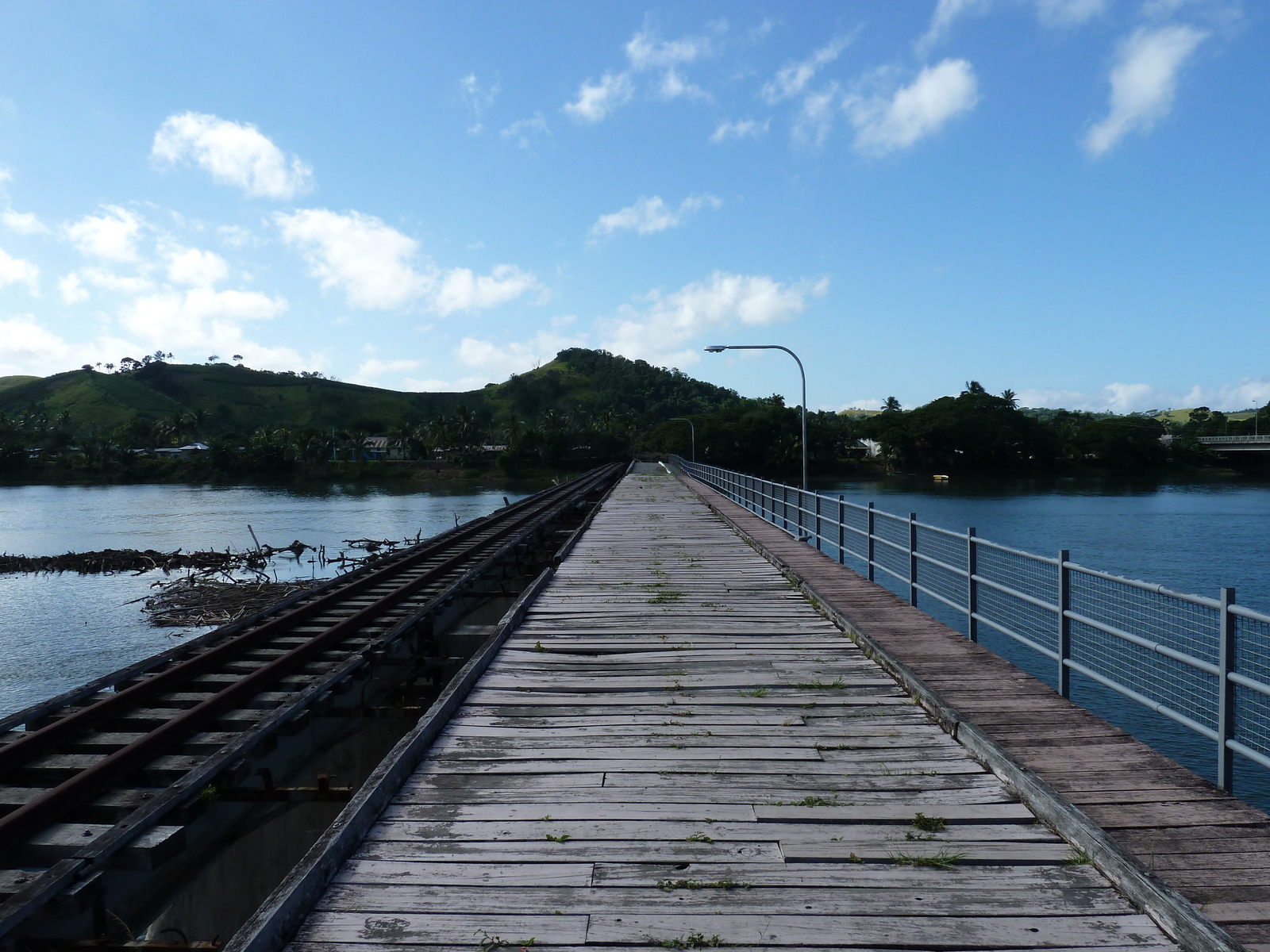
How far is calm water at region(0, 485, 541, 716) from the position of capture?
15.2 meters

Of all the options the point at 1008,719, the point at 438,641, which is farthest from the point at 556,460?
the point at 1008,719

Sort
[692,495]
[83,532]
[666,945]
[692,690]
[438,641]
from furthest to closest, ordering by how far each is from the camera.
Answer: [83,532] → [692,495] → [438,641] → [692,690] → [666,945]

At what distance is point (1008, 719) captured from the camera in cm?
489

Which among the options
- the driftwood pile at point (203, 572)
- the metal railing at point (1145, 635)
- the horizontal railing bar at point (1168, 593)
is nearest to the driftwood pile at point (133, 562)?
the driftwood pile at point (203, 572)

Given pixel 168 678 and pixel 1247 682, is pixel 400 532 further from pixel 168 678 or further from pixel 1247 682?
pixel 1247 682

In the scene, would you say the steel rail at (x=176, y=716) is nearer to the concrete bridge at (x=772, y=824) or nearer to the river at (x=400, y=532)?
the concrete bridge at (x=772, y=824)

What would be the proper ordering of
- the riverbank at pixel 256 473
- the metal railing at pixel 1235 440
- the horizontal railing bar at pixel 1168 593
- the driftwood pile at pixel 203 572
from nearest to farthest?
the horizontal railing bar at pixel 1168 593 < the driftwood pile at pixel 203 572 < the riverbank at pixel 256 473 < the metal railing at pixel 1235 440

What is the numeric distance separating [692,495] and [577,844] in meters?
25.2

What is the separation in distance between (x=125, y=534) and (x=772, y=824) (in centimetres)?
4184

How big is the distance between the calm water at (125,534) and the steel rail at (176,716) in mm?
5720

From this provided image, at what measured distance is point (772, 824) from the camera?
349 cm

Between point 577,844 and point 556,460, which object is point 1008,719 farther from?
point 556,460

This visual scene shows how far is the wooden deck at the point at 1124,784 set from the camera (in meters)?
2.98

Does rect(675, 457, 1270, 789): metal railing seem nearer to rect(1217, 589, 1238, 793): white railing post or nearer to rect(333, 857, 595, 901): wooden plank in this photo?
rect(1217, 589, 1238, 793): white railing post
